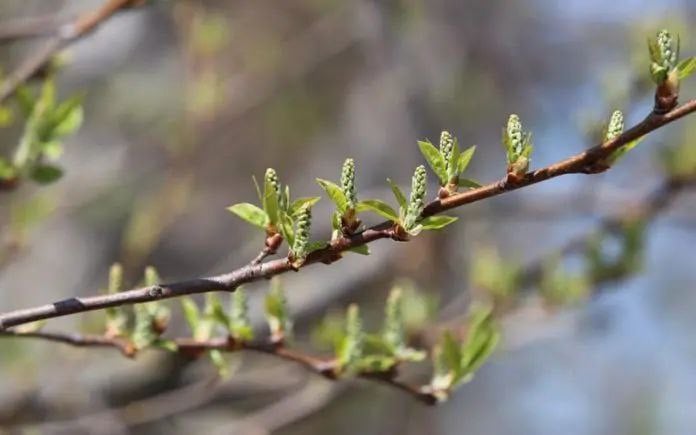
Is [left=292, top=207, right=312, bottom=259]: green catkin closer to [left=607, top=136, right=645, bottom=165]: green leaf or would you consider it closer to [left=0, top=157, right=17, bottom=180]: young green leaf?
[left=607, top=136, right=645, bottom=165]: green leaf

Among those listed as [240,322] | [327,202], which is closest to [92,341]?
[240,322]

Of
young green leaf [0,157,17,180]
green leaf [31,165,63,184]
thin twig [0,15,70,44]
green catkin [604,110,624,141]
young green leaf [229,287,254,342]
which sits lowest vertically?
green catkin [604,110,624,141]

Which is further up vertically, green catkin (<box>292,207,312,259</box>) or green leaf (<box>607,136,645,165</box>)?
green catkin (<box>292,207,312,259</box>)

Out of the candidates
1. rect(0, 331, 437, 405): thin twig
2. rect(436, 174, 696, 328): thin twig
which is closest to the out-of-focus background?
rect(436, 174, 696, 328): thin twig

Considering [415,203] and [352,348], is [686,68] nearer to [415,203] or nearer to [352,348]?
[415,203]

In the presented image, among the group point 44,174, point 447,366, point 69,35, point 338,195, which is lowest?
point 447,366

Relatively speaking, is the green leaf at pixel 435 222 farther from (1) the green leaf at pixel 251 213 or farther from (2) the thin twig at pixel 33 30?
(2) the thin twig at pixel 33 30
